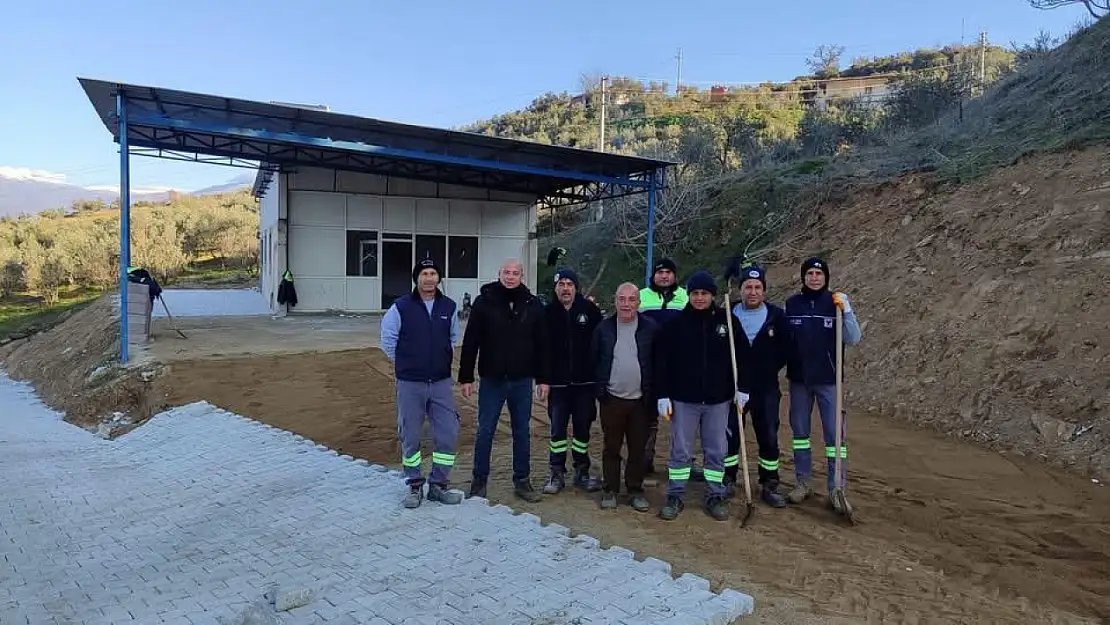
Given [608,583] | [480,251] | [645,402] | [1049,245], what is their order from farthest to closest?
1. [480,251]
2. [1049,245]
3. [645,402]
4. [608,583]

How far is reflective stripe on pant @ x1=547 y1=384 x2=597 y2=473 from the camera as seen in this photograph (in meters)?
5.25

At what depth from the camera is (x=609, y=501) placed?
196 inches

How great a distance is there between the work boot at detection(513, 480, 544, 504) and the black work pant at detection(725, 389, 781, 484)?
4.66ft

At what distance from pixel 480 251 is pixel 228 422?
1152 centimetres

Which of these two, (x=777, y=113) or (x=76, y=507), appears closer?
(x=76, y=507)

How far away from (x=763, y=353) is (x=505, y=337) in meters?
1.85

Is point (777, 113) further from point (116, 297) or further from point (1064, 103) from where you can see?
point (116, 297)

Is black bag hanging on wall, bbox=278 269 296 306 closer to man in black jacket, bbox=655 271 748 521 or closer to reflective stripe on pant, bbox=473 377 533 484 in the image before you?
reflective stripe on pant, bbox=473 377 533 484

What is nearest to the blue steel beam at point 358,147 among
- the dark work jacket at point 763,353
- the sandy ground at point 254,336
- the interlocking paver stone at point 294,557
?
the sandy ground at point 254,336

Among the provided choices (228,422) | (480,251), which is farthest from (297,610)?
(480,251)

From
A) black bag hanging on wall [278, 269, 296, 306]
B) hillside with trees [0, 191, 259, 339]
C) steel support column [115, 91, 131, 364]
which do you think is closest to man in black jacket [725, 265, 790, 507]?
steel support column [115, 91, 131, 364]

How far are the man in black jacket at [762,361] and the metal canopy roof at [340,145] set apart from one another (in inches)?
410

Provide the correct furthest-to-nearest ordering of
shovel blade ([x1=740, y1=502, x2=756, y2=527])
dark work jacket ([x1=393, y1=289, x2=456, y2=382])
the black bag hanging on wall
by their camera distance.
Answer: the black bag hanging on wall < dark work jacket ([x1=393, y1=289, x2=456, y2=382]) < shovel blade ([x1=740, y1=502, x2=756, y2=527])

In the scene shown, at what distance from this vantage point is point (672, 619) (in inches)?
128
